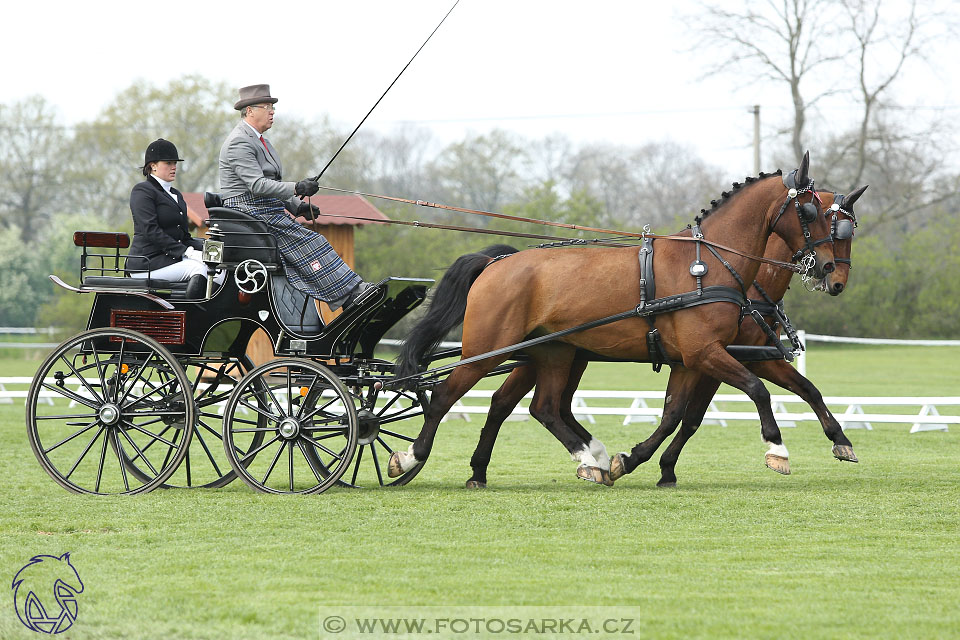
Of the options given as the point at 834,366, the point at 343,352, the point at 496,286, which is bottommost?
the point at 834,366

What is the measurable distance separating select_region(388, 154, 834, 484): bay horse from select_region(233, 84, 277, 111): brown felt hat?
184 centimetres

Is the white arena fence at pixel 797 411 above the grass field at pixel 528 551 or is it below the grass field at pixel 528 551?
below

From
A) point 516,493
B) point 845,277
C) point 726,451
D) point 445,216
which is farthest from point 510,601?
point 445,216

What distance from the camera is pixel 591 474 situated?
24.3ft

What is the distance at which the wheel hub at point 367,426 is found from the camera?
725cm

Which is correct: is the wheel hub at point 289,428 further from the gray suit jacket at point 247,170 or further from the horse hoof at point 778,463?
the horse hoof at point 778,463

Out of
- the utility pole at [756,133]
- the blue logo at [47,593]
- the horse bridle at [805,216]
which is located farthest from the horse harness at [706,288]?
the utility pole at [756,133]

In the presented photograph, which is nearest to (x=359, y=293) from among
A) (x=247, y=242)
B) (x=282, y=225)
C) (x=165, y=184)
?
(x=282, y=225)

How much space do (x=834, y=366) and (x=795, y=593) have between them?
2126 cm

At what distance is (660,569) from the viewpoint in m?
4.84

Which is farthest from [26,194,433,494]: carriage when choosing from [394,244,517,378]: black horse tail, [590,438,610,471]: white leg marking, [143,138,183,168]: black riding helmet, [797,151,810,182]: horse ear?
[797,151,810,182]: horse ear

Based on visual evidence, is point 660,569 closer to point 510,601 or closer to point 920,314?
point 510,601

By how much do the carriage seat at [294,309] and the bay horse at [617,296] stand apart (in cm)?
65

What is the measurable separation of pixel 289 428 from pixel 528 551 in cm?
233
